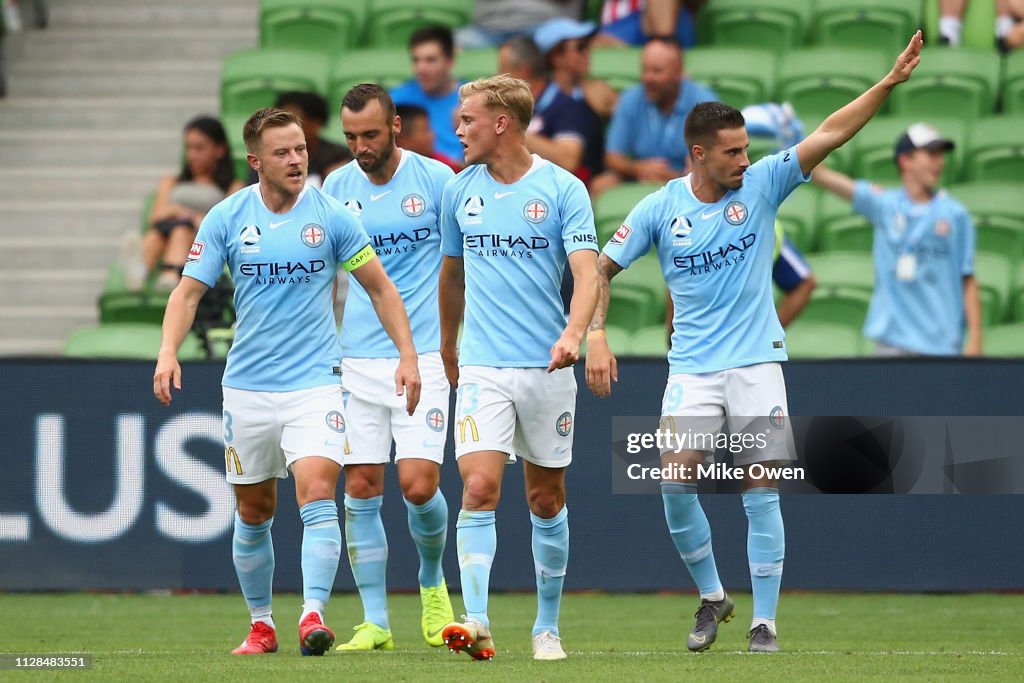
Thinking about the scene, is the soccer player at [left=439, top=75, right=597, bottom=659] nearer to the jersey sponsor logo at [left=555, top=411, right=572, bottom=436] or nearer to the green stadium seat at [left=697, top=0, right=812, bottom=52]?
the jersey sponsor logo at [left=555, top=411, right=572, bottom=436]

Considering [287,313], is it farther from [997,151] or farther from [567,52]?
[997,151]

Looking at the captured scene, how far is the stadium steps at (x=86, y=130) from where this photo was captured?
13.4 m

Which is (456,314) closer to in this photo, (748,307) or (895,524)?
(748,307)

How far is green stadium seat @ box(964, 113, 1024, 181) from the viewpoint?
12.5 m

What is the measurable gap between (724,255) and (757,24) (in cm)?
716

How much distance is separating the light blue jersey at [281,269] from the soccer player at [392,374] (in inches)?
25.5

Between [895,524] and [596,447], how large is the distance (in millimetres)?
1695

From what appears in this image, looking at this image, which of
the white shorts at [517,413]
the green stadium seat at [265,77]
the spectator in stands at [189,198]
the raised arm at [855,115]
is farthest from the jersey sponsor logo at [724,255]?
the green stadium seat at [265,77]

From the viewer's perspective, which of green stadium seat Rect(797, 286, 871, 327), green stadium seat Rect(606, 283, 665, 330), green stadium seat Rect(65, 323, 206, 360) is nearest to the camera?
green stadium seat Rect(65, 323, 206, 360)

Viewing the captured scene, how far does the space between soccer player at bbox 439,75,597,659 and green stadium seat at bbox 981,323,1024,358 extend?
4.53 m

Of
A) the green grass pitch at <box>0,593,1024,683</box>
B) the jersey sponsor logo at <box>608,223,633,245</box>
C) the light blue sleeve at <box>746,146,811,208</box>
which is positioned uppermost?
the light blue sleeve at <box>746,146,811,208</box>

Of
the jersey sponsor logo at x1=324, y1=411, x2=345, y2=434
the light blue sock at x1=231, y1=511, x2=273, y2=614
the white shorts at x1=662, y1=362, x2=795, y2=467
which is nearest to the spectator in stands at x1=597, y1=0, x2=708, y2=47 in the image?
the white shorts at x1=662, y1=362, x2=795, y2=467

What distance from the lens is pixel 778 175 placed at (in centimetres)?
740

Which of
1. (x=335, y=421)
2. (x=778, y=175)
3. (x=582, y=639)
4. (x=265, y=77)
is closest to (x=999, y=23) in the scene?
(x=265, y=77)
